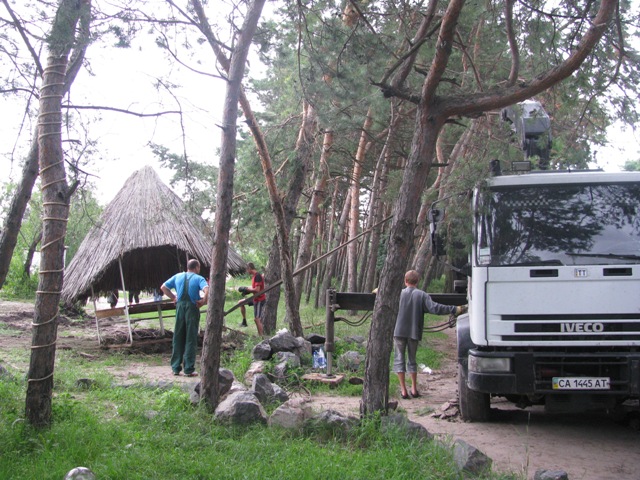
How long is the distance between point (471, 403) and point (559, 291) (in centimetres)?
184

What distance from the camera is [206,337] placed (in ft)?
24.2

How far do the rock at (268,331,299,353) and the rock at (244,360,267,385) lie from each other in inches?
18.2

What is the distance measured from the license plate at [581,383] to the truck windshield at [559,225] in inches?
47.1

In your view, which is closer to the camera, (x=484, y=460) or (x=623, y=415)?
(x=484, y=460)

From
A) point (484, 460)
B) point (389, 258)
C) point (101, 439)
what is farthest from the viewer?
point (389, 258)

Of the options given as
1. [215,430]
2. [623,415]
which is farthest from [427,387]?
[215,430]

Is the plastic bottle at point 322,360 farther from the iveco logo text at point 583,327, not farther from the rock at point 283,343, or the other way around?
the iveco logo text at point 583,327

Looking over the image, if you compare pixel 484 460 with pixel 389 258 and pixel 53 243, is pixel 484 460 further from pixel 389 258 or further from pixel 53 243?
pixel 53 243

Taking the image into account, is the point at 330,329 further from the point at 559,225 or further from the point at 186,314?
the point at 559,225

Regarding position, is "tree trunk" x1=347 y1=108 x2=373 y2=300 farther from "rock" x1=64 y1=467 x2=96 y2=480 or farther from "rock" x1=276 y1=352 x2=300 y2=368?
"rock" x1=64 y1=467 x2=96 y2=480

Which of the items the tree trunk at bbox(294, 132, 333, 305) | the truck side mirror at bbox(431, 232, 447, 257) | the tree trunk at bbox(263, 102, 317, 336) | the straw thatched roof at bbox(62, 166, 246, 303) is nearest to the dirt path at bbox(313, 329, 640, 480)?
the truck side mirror at bbox(431, 232, 447, 257)

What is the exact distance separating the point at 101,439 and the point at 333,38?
20.2 feet

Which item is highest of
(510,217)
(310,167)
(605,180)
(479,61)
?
(479,61)

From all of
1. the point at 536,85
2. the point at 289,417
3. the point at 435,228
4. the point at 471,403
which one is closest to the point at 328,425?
the point at 289,417
